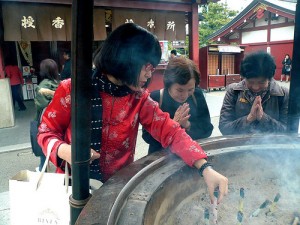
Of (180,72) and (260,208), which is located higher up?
(180,72)

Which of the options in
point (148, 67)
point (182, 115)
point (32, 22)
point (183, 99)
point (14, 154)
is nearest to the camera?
point (148, 67)

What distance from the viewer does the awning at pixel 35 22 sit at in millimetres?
6875

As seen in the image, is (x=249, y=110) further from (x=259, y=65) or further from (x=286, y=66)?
(x=286, y=66)

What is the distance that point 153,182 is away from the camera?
1.35m

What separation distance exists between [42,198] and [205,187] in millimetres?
941

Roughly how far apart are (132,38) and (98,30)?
726cm

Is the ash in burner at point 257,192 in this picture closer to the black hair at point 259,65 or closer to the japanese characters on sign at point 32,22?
the black hair at point 259,65

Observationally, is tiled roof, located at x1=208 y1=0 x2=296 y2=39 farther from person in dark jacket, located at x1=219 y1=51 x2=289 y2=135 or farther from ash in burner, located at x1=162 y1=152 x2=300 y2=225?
ash in burner, located at x1=162 y1=152 x2=300 y2=225

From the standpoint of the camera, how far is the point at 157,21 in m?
8.78

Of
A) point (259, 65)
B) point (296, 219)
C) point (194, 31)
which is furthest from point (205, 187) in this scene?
point (194, 31)

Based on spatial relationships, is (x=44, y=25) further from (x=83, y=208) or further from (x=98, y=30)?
(x=83, y=208)

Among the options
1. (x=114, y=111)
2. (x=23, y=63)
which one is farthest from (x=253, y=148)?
Answer: (x=23, y=63)

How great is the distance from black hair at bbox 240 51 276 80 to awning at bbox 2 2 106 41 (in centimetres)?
648

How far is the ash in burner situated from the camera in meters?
1.63
